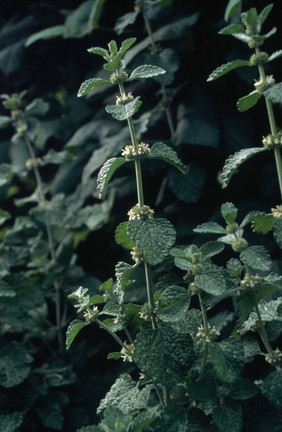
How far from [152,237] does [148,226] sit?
0.10ft

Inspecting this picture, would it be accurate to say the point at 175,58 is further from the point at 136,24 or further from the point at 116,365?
the point at 116,365

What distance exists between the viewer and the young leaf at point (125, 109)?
1.25 meters

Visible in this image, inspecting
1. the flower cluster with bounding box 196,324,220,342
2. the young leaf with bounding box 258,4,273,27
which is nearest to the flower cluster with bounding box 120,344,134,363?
the flower cluster with bounding box 196,324,220,342

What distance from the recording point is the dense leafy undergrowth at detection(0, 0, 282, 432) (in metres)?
1.24

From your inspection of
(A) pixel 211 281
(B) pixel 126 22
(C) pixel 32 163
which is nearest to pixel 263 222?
(A) pixel 211 281

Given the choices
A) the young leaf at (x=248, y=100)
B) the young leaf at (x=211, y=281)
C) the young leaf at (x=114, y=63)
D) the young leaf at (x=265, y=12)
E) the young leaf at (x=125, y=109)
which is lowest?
the young leaf at (x=211, y=281)

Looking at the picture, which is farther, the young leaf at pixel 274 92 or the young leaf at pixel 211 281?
the young leaf at pixel 274 92

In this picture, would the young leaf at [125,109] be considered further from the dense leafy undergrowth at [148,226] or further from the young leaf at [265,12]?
the young leaf at [265,12]

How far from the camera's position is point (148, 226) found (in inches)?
49.3

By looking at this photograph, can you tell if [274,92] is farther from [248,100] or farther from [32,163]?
[32,163]

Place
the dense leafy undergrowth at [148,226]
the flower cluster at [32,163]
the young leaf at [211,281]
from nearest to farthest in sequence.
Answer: the young leaf at [211,281] → the dense leafy undergrowth at [148,226] → the flower cluster at [32,163]

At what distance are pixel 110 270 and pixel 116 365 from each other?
333mm

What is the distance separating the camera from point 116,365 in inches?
89.1

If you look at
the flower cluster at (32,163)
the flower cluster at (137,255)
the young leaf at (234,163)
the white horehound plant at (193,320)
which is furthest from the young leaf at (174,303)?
the flower cluster at (32,163)
